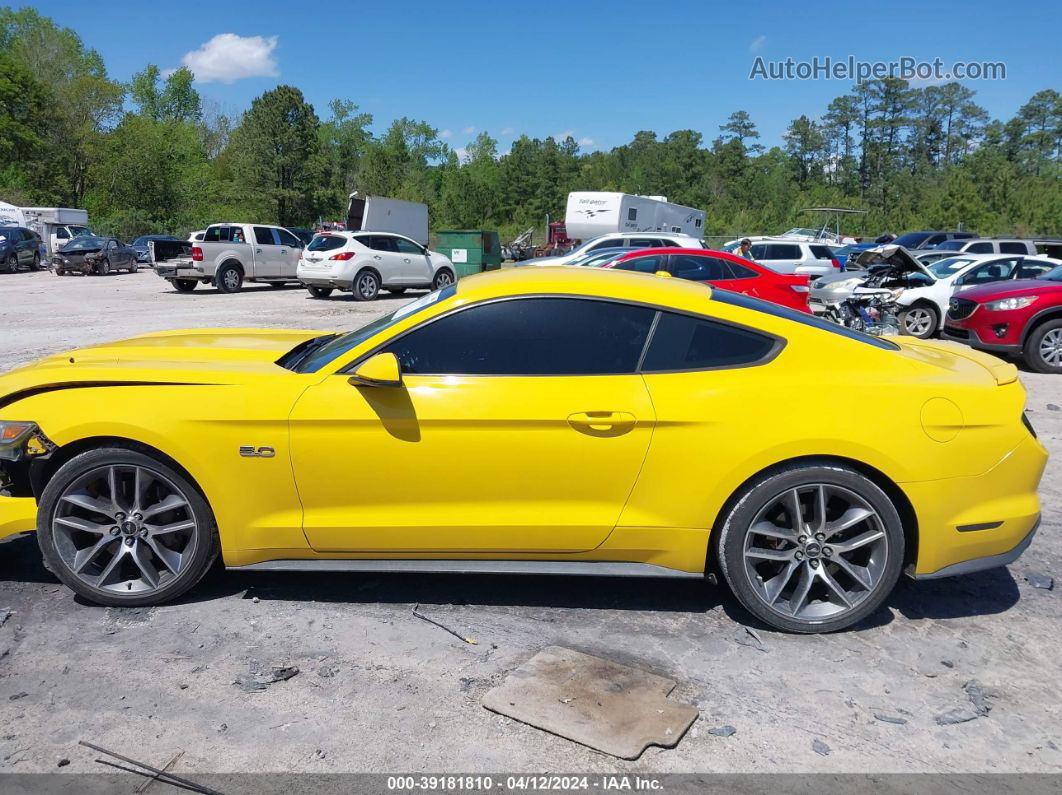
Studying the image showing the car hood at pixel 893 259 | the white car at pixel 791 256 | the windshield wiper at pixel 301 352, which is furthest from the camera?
the white car at pixel 791 256

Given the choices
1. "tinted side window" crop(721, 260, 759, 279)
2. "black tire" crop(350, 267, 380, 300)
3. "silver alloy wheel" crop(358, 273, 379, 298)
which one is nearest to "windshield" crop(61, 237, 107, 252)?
"black tire" crop(350, 267, 380, 300)

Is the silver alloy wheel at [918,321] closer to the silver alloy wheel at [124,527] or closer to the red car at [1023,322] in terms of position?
the red car at [1023,322]

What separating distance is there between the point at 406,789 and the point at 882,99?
103m

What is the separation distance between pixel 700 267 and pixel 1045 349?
4.91 meters

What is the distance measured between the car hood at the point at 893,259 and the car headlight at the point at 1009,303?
6.52 ft

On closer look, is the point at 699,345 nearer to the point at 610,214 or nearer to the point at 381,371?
the point at 381,371

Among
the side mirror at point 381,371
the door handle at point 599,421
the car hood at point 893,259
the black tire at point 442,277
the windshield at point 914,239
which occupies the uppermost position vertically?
the windshield at point 914,239

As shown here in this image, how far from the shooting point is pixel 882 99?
91.3m

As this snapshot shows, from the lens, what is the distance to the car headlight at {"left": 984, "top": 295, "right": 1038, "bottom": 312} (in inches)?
423

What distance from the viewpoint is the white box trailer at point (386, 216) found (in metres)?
30.7

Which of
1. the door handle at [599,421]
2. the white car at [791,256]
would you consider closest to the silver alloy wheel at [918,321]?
the white car at [791,256]

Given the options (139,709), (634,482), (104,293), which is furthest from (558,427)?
(104,293)

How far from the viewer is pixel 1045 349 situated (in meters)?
10.8

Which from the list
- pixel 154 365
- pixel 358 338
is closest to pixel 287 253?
pixel 154 365
